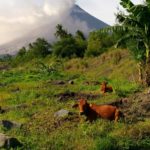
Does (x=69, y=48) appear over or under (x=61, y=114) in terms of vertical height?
over

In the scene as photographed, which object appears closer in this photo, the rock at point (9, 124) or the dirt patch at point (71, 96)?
the rock at point (9, 124)

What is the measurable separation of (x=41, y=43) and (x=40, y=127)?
275 ft

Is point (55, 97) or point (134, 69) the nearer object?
point (55, 97)

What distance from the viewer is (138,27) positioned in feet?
110

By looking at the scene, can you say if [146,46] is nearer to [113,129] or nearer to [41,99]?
[41,99]

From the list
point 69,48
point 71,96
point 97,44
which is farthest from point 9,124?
point 69,48

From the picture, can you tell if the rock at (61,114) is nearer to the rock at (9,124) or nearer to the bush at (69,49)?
the rock at (9,124)

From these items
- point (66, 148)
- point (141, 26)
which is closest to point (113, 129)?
point (66, 148)

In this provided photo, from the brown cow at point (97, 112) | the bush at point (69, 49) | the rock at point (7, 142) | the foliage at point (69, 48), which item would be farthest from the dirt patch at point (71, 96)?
the foliage at point (69, 48)

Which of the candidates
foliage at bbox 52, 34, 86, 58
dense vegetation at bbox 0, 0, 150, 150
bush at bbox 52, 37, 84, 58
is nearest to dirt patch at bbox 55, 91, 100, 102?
dense vegetation at bbox 0, 0, 150, 150

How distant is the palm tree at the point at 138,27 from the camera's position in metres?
31.7

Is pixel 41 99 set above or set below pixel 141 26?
below

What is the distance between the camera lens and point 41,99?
25.9m

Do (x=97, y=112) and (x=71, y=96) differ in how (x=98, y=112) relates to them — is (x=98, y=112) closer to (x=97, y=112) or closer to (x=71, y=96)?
(x=97, y=112)
